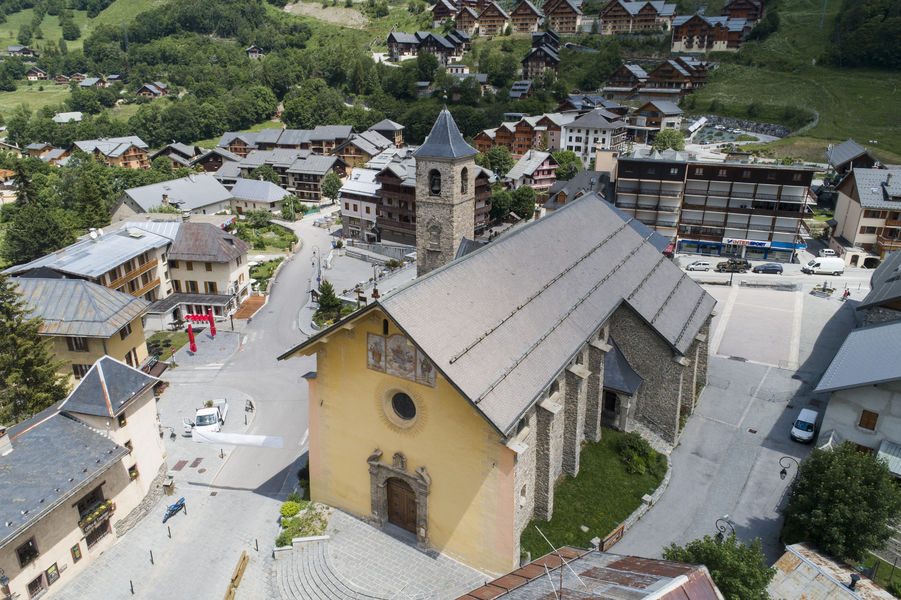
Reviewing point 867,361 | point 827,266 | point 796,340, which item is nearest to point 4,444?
point 867,361

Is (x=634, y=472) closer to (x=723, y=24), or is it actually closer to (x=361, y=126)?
(x=361, y=126)

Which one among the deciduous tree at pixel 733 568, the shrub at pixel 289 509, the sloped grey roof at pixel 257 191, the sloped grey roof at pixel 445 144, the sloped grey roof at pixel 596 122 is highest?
the sloped grey roof at pixel 445 144

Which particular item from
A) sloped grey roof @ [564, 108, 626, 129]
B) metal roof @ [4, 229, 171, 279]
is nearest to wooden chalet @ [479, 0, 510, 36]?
sloped grey roof @ [564, 108, 626, 129]

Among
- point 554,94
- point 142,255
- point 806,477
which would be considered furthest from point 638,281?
point 554,94

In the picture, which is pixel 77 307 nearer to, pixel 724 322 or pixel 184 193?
pixel 724 322

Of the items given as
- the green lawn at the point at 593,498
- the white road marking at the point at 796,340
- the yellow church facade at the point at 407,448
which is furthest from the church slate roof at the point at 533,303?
the white road marking at the point at 796,340

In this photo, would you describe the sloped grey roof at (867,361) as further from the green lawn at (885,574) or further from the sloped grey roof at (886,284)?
the green lawn at (885,574)
